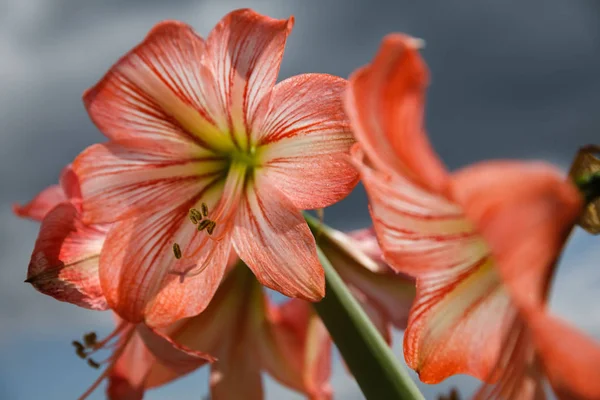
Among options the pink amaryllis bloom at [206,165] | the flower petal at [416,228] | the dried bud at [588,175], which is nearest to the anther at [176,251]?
the pink amaryllis bloom at [206,165]

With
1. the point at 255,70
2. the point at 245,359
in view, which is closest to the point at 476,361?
the point at 255,70

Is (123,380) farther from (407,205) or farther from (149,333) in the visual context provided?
(407,205)

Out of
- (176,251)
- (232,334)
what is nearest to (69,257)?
(176,251)

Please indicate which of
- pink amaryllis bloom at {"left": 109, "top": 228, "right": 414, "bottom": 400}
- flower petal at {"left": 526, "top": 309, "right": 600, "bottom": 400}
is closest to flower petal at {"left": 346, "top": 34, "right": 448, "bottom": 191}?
flower petal at {"left": 526, "top": 309, "right": 600, "bottom": 400}

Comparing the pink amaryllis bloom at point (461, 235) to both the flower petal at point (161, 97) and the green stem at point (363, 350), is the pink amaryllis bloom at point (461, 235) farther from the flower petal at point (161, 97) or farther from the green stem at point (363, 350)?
the flower petal at point (161, 97)

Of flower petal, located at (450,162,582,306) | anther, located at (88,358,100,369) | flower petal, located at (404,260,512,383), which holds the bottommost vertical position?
anther, located at (88,358,100,369)

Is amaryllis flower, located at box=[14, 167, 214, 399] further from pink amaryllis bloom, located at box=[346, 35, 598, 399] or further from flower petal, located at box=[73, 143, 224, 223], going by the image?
pink amaryllis bloom, located at box=[346, 35, 598, 399]
